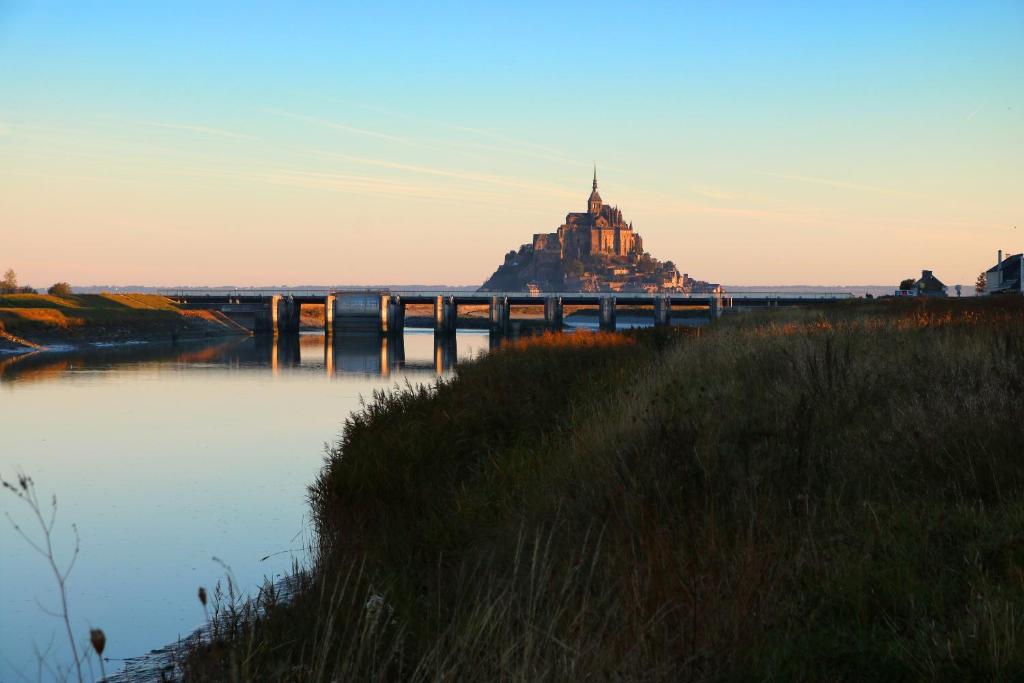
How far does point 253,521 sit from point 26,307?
7920 cm

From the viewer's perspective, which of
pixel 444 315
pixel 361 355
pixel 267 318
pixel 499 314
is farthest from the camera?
pixel 499 314

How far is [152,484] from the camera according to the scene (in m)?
22.1

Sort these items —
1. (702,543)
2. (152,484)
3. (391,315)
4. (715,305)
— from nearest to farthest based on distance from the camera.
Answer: (702,543), (152,484), (715,305), (391,315)

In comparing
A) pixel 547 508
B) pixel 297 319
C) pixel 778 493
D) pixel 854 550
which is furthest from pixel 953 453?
pixel 297 319

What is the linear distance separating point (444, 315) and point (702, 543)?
4346 inches

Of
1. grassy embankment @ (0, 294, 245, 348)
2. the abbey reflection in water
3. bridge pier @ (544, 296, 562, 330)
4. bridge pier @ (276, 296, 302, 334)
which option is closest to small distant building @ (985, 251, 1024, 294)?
the abbey reflection in water

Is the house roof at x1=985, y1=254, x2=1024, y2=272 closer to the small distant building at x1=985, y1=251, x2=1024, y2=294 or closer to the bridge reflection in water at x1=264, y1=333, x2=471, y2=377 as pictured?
the small distant building at x1=985, y1=251, x2=1024, y2=294

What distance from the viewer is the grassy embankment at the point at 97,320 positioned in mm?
77188

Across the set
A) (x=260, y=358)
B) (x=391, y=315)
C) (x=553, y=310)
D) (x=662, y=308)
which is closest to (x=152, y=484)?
(x=260, y=358)

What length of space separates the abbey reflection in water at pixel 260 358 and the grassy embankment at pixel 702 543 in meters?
31.3

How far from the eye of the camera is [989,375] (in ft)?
41.8

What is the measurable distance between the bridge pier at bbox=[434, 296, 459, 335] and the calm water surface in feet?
202

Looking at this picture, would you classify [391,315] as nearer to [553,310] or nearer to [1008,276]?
[553,310]

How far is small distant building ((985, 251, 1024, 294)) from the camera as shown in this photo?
237 ft
